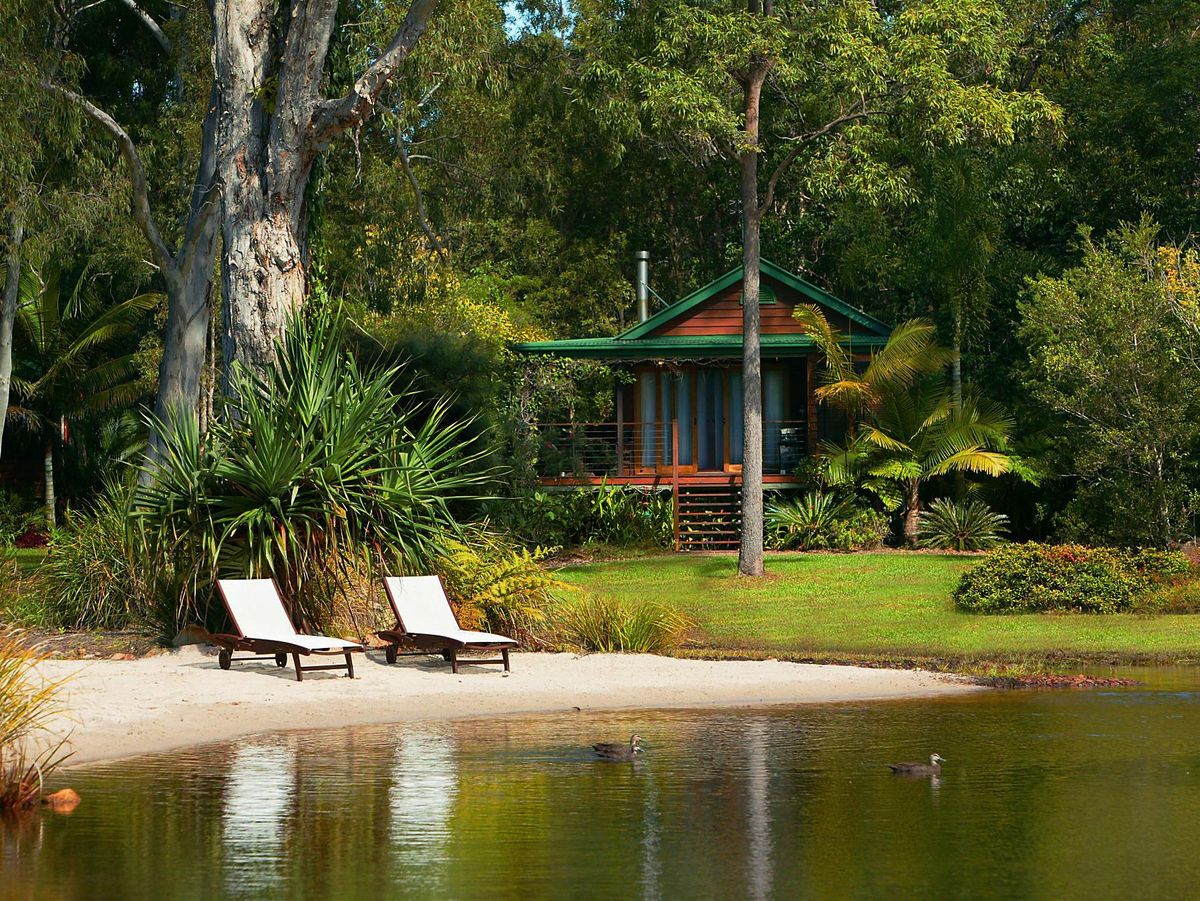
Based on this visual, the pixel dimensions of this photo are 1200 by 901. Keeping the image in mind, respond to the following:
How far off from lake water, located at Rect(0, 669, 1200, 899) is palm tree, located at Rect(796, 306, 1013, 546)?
1764cm

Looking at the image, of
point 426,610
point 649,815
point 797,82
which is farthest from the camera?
point 797,82

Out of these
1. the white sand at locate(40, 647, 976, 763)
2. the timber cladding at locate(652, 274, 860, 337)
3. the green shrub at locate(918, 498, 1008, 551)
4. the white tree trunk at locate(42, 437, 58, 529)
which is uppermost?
the timber cladding at locate(652, 274, 860, 337)

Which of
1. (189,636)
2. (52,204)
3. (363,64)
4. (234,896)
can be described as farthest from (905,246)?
(234,896)

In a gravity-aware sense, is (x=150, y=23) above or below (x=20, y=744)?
above

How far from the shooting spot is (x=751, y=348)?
1128 inches

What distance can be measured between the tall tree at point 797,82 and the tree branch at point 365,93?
5.34 m

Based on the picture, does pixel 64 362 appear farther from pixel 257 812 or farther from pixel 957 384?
pixel 257 812

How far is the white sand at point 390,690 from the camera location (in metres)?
13.8

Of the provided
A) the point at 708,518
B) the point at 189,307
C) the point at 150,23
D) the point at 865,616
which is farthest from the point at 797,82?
the point at 150,23

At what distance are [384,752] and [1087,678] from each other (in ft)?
25.9

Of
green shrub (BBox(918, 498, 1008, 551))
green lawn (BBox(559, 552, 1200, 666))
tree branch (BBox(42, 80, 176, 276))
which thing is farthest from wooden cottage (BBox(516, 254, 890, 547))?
tree branch (BBox(42, 80, 176, 276))

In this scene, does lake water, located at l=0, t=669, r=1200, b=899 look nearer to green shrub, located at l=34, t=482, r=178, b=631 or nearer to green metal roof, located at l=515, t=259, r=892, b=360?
green shrub, located at l=34, t=482, r=178, b=631

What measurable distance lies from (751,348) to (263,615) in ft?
46.6

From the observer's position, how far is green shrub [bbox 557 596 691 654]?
1889 cm
